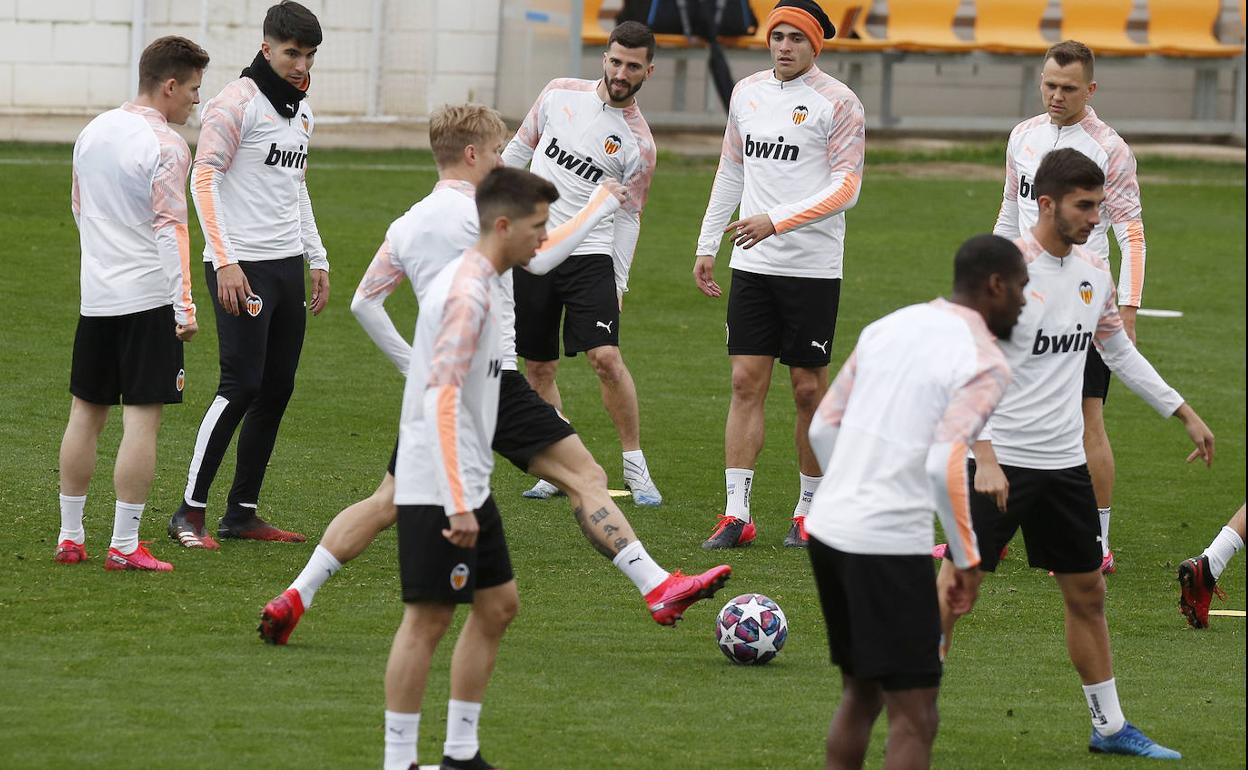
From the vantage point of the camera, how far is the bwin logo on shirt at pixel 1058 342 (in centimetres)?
566

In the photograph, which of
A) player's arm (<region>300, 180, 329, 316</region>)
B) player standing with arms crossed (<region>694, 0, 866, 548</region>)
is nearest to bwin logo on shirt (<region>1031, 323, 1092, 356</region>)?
player standing with arms crossed (<region>694, 0, 866, 548</region>)

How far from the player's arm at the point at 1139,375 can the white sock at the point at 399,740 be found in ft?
7.97

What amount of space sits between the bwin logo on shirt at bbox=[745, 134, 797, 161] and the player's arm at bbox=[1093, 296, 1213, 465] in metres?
2.82

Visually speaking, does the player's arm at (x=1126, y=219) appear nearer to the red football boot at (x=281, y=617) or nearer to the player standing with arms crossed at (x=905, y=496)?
the player standing with arms crossed at (x=905, y=496)

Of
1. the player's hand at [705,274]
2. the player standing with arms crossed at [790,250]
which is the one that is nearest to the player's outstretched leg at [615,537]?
the player standing with arms crossed at [790,250]

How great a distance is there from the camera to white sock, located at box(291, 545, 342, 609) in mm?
6207

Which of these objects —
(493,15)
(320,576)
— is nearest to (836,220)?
(320,576)

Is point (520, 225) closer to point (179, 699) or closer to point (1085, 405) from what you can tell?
point (179, 699)

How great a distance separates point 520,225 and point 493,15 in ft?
59.5

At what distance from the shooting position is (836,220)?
8430 millimetres

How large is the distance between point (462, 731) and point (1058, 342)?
2.20m

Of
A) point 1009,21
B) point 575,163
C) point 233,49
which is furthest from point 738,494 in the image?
point 1009,21

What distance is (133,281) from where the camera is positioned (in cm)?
701

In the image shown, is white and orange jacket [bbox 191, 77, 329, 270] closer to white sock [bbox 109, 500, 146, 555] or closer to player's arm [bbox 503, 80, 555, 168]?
white sock [bbox 109, 500, 146, 555]
